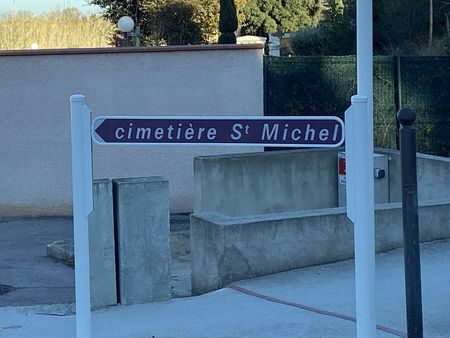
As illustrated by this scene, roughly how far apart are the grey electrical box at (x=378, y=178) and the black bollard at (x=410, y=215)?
620cm

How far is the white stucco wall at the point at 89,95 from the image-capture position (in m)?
14.0

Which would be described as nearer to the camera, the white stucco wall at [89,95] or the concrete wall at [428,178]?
the concrete wall at [428,178]

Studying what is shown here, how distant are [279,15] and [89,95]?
1466 inches

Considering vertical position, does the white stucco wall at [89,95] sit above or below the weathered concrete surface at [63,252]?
above

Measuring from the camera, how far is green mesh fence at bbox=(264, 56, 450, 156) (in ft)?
46.2

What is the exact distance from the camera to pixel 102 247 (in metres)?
7.37

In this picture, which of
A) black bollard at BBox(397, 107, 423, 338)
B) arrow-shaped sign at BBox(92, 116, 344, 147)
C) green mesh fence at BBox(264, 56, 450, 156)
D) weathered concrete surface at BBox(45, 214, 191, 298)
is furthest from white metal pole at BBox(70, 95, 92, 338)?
green mesh fence at BBox(264, 56, 450, 156)

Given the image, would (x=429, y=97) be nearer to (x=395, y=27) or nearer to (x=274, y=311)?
(x=274, y=311)

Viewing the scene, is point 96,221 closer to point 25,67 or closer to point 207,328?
point 207,328

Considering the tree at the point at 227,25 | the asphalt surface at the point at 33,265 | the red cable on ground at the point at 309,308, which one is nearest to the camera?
the red cable on ground at the point at 309,308

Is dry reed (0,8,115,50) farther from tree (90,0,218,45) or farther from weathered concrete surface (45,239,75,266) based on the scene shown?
weathered concrete surface (45,239,75,266)

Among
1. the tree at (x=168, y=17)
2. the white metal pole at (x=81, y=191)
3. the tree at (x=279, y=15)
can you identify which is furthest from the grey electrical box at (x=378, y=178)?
the tree at (x=279, y=15)

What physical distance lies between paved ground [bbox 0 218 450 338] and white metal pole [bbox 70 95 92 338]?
4.20 ft

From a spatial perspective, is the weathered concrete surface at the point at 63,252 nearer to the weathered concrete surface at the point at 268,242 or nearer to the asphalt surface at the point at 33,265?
the asphalt surface at the point at 33,265
